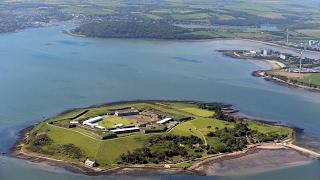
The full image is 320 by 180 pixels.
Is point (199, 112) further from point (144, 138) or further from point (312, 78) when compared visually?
point (312, 78)

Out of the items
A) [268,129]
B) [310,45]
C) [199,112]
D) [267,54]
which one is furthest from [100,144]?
[310,45]

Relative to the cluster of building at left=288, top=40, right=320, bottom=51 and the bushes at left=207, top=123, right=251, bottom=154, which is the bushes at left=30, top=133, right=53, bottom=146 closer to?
the bushes at left=207, top=123, right=251, bottom=154

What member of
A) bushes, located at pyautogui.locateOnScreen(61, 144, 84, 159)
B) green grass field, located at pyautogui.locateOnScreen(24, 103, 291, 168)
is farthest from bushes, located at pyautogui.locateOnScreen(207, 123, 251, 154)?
bushes, located at pyautogui.locateOnScreen(61, 144, 84, 159)

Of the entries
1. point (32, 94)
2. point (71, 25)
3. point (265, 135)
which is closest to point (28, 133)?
point (32, 94)

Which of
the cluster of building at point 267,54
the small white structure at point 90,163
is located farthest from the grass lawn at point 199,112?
the cluster of building at point 267,54

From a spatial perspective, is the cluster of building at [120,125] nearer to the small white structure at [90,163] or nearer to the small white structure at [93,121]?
the small white structure at [93,121]

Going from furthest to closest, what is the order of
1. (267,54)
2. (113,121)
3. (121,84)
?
1. (267,54)
2. (121,84)
3. (113,121)

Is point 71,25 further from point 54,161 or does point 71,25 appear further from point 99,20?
point 54,161
